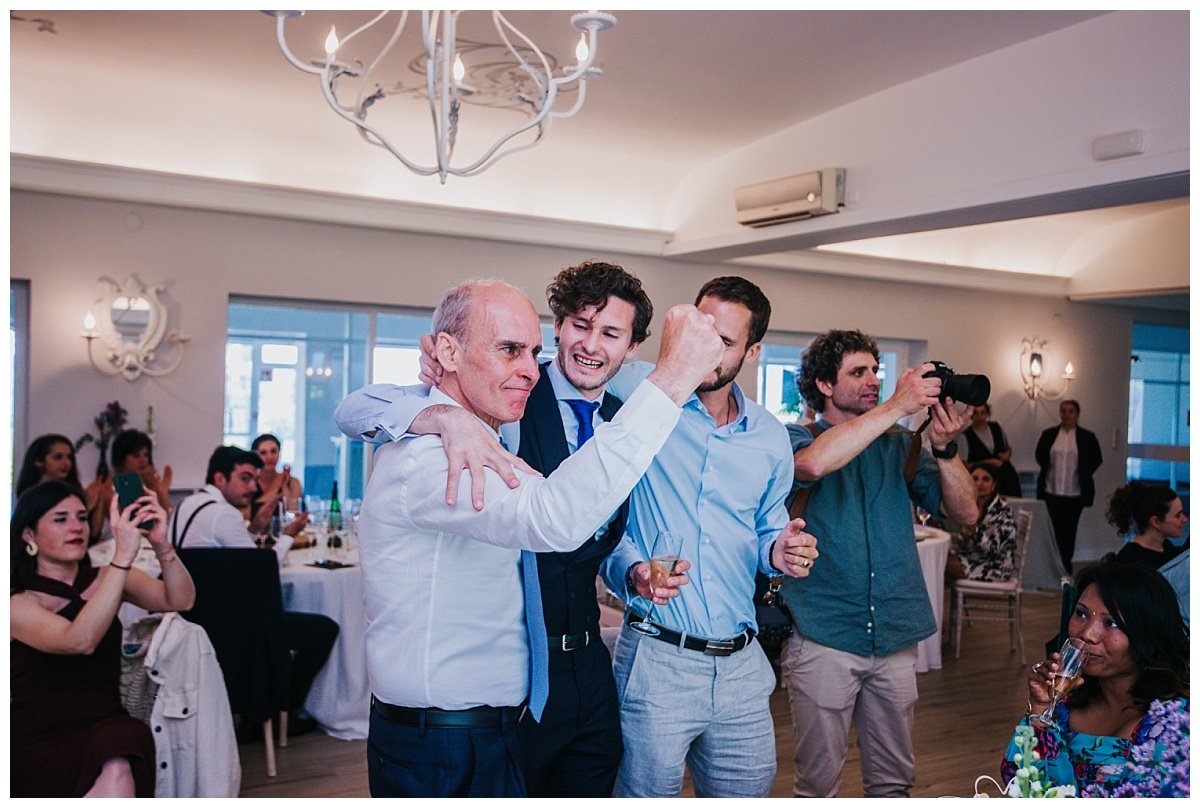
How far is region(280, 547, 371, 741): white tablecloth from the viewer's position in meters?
4.35

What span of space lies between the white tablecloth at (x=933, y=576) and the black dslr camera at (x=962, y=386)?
3016mm

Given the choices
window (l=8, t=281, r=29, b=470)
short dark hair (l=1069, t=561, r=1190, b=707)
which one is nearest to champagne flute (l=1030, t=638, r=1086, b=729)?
short dark hair (l=1069, t=561, r=1190, b=707)

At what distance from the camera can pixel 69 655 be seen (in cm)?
280

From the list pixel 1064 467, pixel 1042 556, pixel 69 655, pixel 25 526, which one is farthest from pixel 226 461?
pixel 1064 467

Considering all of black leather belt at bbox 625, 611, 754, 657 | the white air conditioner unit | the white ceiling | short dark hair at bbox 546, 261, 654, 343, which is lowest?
black leather belt at bbox 625, 611, 754, 657

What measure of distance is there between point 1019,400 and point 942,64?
5629 millimetres

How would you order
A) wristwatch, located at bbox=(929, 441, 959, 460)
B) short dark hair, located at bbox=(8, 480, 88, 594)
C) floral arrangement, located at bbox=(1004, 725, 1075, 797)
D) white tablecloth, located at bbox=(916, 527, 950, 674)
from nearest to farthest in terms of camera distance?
floral arrangement, located at bbox=(1004, 725, 1075, 797), wristwatch, located at bbox=(929, 441, 959, 460), short dark hair, located at bbox=(8, 480, 88, 594), white tablecloth, located at bbox=(916, 527, 950, 674)

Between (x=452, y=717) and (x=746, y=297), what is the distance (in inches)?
41.4

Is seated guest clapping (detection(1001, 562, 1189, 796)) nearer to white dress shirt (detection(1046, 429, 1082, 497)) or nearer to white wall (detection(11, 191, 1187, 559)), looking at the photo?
white wall (detection(11, 191, 1187, 559))

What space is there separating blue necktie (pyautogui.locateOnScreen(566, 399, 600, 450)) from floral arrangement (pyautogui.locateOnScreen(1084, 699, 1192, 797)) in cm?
116

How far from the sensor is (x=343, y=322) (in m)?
6.97

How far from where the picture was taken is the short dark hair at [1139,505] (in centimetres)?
430

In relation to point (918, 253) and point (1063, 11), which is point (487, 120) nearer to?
point (1063, 11)

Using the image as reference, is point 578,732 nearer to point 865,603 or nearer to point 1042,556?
point 865,603
